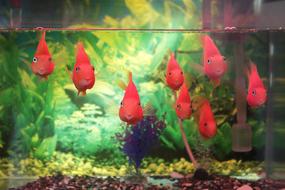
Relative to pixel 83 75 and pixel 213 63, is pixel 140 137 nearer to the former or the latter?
pixel 213 63

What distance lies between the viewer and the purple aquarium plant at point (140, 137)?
15.3 ft

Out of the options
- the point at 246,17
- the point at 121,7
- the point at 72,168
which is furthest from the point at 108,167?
the point at 246,17

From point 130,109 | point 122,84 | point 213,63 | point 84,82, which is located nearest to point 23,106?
point 122,84

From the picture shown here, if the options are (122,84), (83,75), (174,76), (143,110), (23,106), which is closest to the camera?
(83,75)

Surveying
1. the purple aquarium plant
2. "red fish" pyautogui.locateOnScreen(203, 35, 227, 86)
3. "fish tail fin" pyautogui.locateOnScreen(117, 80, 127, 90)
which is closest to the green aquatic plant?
"fish tail fin" pyautogui.locateOnScreen(117, 80, 127, 90)

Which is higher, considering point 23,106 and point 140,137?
point 23,106

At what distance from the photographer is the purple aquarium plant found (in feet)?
15.3

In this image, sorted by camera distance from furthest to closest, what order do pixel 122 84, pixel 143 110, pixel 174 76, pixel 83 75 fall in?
pixel 143 110, pixel 122 84, pixel 174 76, pixel 83 75

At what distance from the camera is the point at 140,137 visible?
15.5ft

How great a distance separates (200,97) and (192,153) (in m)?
0.67

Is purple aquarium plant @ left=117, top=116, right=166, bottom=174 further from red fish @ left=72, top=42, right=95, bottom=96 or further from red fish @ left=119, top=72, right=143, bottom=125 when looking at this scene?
red fish @ left=72, top=42, right=95, bottom=96

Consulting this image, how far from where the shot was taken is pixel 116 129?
5.19m

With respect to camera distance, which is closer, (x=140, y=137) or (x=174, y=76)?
(x=174, y=76)

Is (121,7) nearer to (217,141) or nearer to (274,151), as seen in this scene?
(217,141)
